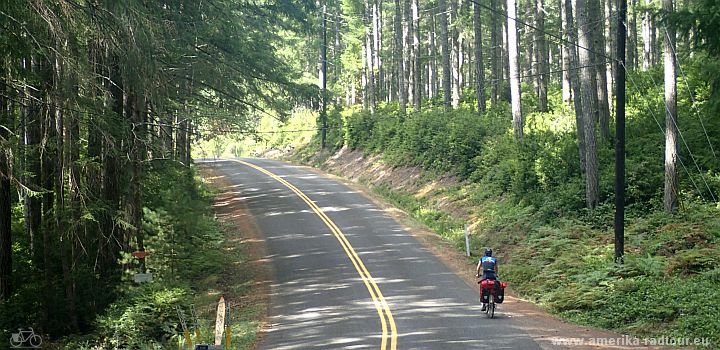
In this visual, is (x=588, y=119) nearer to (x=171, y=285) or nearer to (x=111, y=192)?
(x=171, y=285)

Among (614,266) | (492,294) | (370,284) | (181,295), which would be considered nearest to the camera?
(492,294)

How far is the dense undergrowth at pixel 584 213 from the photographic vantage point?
633 inches

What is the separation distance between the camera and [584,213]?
2358 cm

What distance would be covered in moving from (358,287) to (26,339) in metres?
8.57

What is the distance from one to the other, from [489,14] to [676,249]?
104ft

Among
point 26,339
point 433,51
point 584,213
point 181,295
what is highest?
point 433,51

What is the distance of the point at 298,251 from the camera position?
26.4 meters

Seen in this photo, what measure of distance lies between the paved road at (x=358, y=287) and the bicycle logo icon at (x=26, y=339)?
5329 mm

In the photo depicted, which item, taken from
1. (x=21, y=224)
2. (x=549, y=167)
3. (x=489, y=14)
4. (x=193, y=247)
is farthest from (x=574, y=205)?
(x=489, y=14)

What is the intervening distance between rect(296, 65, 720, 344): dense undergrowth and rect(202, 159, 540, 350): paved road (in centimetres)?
226

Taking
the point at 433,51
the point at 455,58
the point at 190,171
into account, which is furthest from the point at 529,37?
the point at 190,171

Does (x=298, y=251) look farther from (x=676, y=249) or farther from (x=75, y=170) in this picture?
(x=676, y=249)

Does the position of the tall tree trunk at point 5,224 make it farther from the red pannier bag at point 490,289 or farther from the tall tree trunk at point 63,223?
the red pannier bag at point 490,289

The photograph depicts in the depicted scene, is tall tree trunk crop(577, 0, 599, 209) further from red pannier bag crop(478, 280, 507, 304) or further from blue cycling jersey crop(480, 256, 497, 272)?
red pannier bag crop(478, 280, 507, 304)
